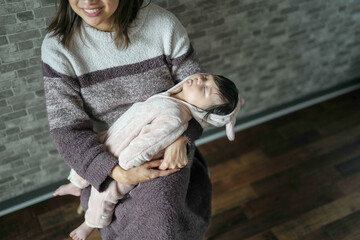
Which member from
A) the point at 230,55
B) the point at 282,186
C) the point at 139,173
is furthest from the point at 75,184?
the point at 282,186

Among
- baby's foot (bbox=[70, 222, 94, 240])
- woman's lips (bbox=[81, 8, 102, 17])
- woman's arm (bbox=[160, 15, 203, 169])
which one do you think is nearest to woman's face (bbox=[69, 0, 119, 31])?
woman's lips (bbox=[81, 8, 102, 17])

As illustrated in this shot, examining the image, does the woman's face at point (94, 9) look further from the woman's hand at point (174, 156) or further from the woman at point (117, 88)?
the woman's hand at point (174, 156)

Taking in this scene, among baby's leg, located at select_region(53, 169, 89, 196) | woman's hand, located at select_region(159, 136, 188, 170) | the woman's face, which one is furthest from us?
baby's leg, located at select_region(53, 169, 89, 196)

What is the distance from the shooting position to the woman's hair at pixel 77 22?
128 cm

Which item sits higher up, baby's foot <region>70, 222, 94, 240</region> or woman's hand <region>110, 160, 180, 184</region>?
woman's hand <region>110, 160, 180, 184</region>

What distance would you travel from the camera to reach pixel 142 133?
Result: 4.24 ft

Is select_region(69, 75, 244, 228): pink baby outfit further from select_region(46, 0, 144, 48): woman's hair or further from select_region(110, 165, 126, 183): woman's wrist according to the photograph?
select_region(46, 0, 144, 48): woman's hair

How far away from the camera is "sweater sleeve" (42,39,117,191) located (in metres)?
1.27

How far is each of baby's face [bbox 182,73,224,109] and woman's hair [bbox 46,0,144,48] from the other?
0.80 ft

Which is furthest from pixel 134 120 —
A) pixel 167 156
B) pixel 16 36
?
pixel 16 36

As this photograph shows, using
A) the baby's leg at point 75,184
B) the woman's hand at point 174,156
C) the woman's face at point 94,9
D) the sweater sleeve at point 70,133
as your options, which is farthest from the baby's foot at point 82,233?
the woman's face at point 94,9

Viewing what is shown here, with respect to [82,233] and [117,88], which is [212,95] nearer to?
[117,88]

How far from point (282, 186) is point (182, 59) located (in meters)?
1.02

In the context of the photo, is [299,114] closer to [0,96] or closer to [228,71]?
[228,71]
